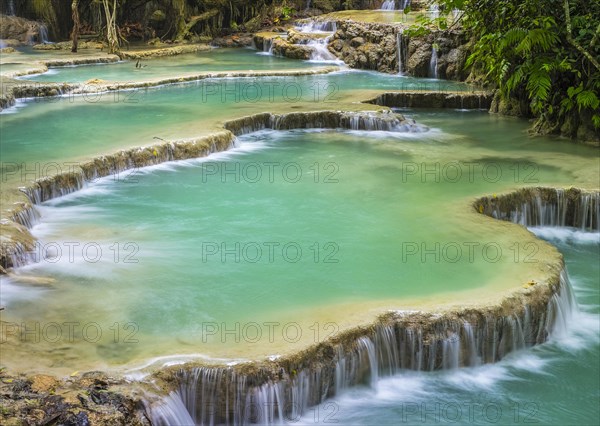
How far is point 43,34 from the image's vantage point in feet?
83.8

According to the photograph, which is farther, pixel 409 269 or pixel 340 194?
pixel 340 194

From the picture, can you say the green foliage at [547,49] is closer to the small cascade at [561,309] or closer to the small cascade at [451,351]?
the small cascade at [561,309]

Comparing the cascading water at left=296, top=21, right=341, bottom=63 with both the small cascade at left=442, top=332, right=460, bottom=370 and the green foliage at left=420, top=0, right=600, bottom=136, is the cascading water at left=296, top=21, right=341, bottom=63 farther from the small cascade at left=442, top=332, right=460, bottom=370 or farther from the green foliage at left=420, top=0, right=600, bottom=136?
the small cascade at left=442, top=332, right=460, bottom=370

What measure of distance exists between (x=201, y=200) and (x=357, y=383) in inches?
157

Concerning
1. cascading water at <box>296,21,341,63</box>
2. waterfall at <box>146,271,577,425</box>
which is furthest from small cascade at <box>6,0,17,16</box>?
waterfall at <box>146,271,577,425</box>

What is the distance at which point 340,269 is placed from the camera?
661 centimetres

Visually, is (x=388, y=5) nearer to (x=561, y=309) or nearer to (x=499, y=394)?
(x=561, y=309)

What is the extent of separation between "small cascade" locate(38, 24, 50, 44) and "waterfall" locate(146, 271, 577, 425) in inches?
907

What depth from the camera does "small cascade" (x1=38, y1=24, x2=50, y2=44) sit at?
83.4ft

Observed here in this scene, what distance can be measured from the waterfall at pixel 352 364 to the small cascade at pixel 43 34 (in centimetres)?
2304

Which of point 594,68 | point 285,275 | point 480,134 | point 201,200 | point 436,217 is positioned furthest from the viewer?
point 480,134

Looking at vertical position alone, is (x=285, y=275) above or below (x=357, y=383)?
above

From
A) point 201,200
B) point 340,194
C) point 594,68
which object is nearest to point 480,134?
point 594,68

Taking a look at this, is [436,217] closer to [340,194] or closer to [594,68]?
[340,194]
